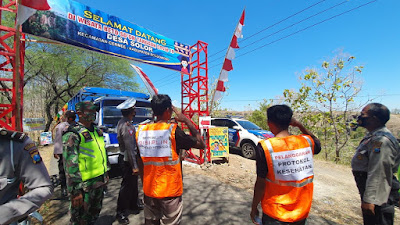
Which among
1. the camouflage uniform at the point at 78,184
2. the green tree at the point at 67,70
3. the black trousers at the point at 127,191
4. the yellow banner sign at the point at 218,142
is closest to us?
the camouflage uniform at the point at 78,184

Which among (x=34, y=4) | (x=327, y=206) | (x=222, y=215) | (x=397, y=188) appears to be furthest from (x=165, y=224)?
(x=34, y=4)

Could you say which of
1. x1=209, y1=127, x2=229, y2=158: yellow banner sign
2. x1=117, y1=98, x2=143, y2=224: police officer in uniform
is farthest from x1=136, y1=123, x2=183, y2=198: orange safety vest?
x1=209, y1=127, x2=229, y2=158: yellow banner sign

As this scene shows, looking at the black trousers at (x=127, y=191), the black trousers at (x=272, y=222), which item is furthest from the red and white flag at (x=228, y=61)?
the black trousers at (x=272, y=222)

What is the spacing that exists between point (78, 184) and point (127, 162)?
992 mm

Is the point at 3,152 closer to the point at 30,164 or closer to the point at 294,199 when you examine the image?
the point at 30,164

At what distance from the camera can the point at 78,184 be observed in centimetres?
204

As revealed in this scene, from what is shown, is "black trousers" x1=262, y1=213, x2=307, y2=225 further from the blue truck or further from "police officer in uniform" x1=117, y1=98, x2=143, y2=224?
the blue truck

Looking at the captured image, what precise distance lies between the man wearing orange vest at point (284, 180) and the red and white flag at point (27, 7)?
4.22 metres

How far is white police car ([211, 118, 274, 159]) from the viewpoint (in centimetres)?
753

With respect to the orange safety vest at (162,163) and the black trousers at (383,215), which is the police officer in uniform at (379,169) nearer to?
the black trousers at (383,215)

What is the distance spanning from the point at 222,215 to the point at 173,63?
4969 mm

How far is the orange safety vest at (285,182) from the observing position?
1.41 metres

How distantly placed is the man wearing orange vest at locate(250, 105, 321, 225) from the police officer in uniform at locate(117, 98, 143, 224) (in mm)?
1988

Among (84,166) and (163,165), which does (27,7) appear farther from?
(163,165)
